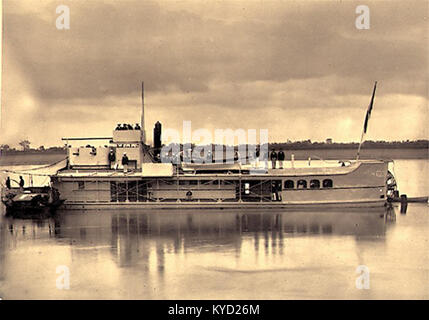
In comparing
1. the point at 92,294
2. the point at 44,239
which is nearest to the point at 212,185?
the point at 44,239

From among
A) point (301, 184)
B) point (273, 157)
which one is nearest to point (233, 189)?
point (273, 157)

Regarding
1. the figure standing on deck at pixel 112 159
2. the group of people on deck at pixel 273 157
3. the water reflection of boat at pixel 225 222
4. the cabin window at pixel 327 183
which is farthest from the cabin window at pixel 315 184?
the figure standing on deck at pixel 112 159

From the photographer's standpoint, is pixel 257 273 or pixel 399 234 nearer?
pixel 257 273

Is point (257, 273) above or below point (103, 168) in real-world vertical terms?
below

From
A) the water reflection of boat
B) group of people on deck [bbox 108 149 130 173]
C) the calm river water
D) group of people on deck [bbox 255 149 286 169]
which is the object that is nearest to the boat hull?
group of people on deck [bbox 108 149 130 173]

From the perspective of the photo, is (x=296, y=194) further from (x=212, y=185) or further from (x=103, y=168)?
(x=103, y=168)

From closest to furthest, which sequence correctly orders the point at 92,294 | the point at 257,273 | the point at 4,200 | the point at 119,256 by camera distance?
the point at 92,294 → the point at 257,273 → the point at 119,256 → the point at 4,200

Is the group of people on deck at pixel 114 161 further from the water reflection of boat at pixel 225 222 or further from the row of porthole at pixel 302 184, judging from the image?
the row of porthole at pixel 302 184

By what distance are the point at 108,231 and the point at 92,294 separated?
37.5 feet

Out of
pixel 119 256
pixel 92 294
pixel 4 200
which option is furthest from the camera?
pixel 4 200

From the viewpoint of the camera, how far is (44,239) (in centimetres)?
2944

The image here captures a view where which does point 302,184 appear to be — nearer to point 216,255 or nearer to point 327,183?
point 327,183

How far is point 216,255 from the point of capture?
24641 millimetres

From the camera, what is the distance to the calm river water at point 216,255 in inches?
779
